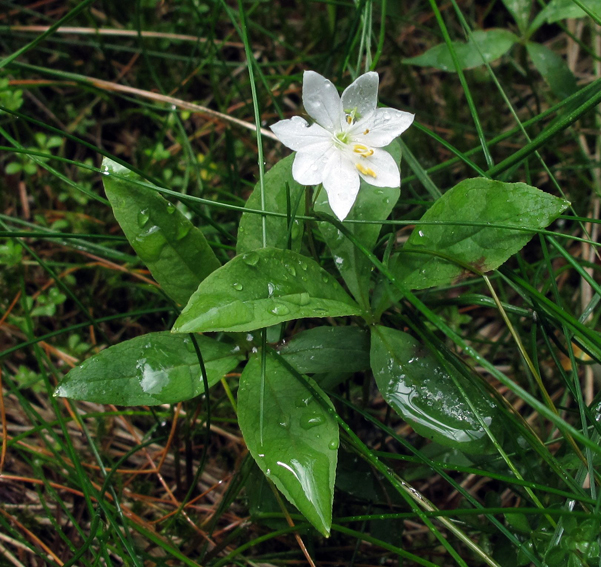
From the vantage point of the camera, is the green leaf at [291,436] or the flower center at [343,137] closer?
the green leaf at [291,436]

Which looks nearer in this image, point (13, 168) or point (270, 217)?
point (270, 217)

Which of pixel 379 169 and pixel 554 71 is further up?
pixel 379 169

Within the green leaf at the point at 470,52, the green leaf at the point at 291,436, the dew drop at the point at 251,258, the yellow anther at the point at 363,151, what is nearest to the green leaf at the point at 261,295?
the dew drop at the point at 251,258

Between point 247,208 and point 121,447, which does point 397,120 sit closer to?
point 247,208

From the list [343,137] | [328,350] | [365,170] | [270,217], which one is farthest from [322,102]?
[328,350]

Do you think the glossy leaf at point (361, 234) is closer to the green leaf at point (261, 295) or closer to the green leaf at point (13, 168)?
the green leaf at point (261, 295)

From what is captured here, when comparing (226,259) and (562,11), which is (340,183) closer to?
(226,259)

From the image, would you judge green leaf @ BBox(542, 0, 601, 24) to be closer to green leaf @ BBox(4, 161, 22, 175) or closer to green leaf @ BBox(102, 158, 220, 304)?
green leaf @ BBox(102, 158, 220, 304)
